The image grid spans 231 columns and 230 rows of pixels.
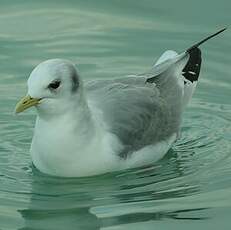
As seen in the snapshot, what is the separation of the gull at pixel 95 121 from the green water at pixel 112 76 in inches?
4.6

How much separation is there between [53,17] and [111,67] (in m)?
1.32

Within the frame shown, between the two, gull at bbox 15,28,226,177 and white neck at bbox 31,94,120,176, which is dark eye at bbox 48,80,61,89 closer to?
gull at bbox 15,28,226,177

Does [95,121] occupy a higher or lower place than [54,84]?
lower

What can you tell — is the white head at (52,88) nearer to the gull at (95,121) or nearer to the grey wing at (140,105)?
the gull at (95,121)

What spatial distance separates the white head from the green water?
0.56m

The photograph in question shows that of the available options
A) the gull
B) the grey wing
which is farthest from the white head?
the grey wing

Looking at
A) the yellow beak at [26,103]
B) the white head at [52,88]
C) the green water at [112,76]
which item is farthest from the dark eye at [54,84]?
the green water at [112,76]

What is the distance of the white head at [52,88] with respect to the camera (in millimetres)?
6688

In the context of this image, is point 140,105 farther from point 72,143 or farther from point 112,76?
point 112,76

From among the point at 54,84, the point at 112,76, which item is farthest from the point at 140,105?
the point at 112,76

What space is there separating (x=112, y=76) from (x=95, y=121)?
5.97 feet

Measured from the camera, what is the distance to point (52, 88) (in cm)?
681

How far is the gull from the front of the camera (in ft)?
22.5

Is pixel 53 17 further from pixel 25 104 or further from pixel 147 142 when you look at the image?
pixel 25 104
